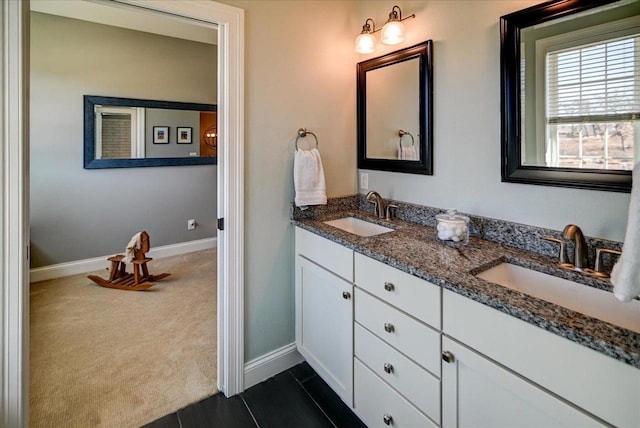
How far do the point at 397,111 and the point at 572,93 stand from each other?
90cm

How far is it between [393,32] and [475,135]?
74cm

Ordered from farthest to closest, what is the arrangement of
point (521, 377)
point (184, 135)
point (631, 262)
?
point (184, 135) < point (521, 377) < point (631, 262)

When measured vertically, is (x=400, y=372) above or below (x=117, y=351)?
above

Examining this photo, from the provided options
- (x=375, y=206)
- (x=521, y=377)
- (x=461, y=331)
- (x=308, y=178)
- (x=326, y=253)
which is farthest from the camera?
(x=375, y=206)

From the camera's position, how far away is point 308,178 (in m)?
2.00

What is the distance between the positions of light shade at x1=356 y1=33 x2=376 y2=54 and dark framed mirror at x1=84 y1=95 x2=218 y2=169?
9.61ft

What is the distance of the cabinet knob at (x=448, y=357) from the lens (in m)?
1.15

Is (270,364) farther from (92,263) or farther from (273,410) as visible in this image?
(92,263)

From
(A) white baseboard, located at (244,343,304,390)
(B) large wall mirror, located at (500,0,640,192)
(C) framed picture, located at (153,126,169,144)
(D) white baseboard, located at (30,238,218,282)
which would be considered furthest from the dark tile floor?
(C) framed picture, located at (153,126,169,144)

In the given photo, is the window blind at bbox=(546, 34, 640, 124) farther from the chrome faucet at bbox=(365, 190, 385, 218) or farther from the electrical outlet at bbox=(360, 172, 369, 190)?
the electrical outlet at bbox=(360, 172, 369, 190)

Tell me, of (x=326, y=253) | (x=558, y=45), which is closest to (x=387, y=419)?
(x=326, y=253)

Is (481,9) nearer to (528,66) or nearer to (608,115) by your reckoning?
(528,66)

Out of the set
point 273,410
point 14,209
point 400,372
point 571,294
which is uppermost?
point 14,209

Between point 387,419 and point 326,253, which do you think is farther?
point 326,253
